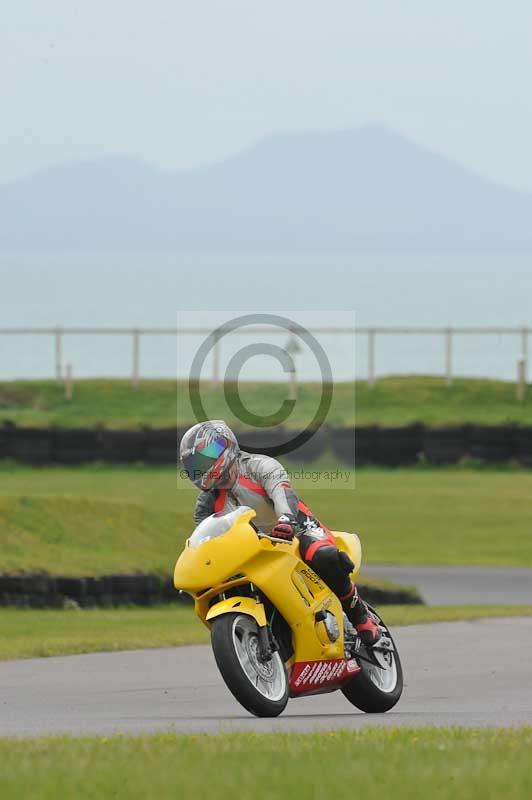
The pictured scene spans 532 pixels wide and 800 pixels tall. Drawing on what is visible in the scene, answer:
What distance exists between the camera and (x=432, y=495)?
3225 cm

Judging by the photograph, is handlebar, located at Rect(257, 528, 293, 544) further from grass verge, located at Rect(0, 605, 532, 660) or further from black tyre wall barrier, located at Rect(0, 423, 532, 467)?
black tyre wall barrier, located at Rect(0, 423, 532, 467)

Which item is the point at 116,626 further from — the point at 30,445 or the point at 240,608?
the point at 30,445

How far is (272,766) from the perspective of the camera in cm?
678

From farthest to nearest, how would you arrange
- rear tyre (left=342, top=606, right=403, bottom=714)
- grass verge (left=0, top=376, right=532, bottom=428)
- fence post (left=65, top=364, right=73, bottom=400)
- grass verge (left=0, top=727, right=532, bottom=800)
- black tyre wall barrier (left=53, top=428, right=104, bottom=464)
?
fence post (left=65, top=364, right=73, bottom=400) < grass verge (left=0, top=376, right=532, bottom=428) < black tyre wall barrier (left=53, top=428, right=104, bottom=464) < rear tyre (left=342, top=606, right=403, bottom=714) < grass verge (left=0, top=727, right=532, bottom=800)

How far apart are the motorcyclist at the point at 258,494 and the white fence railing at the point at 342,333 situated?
32953mm

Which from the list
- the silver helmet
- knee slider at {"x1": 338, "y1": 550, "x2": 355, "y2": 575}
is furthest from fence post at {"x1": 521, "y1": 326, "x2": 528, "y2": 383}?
the silver helmet

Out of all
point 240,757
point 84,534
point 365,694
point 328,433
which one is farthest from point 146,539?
point 328,433

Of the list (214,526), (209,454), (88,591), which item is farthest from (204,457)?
(88,591)

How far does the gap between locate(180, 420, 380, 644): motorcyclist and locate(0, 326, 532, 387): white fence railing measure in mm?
32953

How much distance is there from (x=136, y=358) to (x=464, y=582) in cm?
2476

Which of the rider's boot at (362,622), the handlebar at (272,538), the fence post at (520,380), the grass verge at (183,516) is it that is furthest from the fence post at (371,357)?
the handlebar at (272,538)

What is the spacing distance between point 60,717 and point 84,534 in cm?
900

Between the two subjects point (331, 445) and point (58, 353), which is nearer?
point (331, 445)

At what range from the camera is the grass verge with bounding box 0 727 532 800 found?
6.28m
